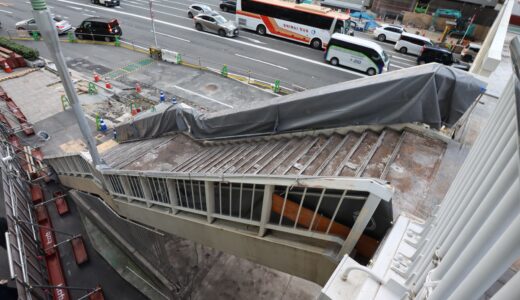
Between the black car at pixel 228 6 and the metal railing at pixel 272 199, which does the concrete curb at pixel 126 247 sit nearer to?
the metal railing at pixel 272 199

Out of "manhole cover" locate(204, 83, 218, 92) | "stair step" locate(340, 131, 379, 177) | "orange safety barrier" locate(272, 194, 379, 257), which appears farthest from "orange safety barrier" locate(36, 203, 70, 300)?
"manhole cover" locate(204, 83, 218, 92)

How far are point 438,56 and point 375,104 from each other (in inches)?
816

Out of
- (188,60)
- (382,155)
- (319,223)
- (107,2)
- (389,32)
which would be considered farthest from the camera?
(107,2)

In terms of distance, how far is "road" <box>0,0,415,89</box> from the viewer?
786 inches

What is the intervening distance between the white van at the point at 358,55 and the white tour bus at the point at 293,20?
2.22m

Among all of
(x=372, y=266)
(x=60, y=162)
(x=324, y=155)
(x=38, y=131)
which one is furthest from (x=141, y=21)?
(x=372, y=266)

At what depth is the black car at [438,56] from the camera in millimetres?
21297

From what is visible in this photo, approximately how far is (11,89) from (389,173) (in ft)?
66.0

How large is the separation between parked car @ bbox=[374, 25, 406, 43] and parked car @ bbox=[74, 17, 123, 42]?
23071 mm

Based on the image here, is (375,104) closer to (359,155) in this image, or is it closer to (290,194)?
(359,155)

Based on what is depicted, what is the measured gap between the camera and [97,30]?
2175cm

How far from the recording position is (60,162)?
955 cm

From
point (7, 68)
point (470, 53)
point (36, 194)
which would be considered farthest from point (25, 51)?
point (470, 53)

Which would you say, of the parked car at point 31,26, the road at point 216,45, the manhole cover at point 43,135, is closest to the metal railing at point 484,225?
the manhole cover at point 43,135
